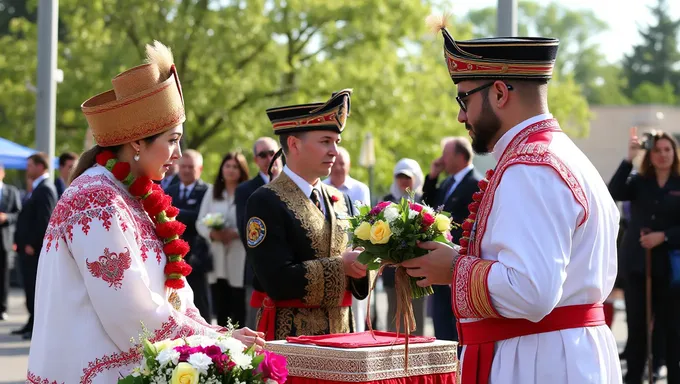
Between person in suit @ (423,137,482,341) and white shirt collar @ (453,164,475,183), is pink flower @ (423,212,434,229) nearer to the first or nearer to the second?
person in suit @ (423,137,482,341)

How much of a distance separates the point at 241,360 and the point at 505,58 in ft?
4.76

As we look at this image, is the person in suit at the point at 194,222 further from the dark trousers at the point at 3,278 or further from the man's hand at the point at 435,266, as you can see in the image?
the man's hand at the point at 435,266

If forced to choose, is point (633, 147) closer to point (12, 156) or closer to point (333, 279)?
point (333, 279)

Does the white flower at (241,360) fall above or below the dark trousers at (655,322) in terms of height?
below

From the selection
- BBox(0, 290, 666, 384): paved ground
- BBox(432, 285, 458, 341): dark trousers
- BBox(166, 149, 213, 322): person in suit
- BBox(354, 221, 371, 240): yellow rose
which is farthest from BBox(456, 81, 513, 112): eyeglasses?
BBox(166, 149, 213, 322): person in suit

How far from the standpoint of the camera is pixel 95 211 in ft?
14.5

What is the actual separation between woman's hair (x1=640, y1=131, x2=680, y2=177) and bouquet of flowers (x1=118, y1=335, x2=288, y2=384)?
6.63 m

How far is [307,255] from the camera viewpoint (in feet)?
19.8

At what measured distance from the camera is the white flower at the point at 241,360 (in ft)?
13.1

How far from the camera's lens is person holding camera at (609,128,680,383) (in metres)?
9.80

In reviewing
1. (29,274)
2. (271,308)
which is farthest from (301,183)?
(29,274)

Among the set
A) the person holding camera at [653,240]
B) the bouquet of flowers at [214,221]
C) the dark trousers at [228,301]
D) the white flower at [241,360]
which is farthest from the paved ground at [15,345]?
the white flower at [241,360]

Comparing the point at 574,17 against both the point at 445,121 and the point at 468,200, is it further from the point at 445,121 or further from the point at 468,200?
the point at 468,200

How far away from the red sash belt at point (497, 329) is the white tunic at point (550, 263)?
0.02m
